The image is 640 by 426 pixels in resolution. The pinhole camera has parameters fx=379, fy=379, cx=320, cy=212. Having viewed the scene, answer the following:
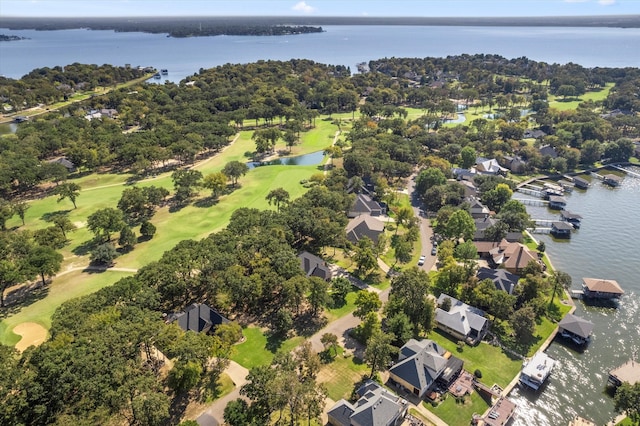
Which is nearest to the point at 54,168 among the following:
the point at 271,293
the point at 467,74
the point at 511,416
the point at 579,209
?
the point at 271,293

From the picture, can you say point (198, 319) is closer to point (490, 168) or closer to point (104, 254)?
point (104, 254)

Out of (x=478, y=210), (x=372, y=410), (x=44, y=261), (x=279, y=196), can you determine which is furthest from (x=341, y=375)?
(x=478, y=210)

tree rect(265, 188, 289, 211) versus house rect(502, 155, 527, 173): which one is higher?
house rect(502, 155, 527, 173)

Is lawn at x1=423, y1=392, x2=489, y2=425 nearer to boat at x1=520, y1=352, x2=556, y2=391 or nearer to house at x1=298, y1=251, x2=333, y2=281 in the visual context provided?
boat at x1=520, y1=352, x2=556, y2=391

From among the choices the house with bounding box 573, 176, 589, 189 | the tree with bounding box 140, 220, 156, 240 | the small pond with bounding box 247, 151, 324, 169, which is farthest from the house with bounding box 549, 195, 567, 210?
the tree with bounding box 140, 220, 156, 240

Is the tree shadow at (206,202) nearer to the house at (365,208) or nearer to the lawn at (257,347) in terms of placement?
the house at (365,208)

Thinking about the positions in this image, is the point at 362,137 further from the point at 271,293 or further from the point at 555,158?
the point at 271,293
